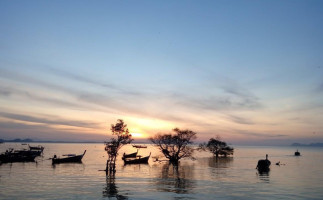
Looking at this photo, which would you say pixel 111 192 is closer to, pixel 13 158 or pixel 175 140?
pixel 175 140

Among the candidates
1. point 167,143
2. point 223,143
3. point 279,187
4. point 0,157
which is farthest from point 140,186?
point 223,143

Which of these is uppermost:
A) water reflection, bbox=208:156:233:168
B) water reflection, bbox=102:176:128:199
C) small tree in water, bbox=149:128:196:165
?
small tree in water, bbox=149:128:196:165

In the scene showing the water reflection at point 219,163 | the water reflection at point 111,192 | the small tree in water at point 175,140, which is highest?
the small tree in water at point 175,140

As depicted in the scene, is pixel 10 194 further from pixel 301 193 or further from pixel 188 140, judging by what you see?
pixel 188 140

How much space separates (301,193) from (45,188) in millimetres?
Result: 35635

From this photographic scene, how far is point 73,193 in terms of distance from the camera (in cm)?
3625

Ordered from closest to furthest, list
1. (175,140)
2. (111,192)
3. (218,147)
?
(111,192) < (175,140) < (218,147)

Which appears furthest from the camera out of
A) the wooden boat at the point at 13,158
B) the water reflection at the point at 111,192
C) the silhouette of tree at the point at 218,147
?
the silhouette of tree at the point at 218,147

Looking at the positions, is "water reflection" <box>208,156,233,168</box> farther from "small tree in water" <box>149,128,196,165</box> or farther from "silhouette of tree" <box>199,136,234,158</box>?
"silhouette of tree" <box>199,136,234,158</box>

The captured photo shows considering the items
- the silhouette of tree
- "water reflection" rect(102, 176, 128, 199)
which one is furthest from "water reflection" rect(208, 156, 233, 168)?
"water reflection" rect(102, 176, 128, 199)

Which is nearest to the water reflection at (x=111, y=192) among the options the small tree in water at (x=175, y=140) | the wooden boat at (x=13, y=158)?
the small tree in water at (x=175, y=140)

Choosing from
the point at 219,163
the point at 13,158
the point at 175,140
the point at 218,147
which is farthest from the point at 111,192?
the point at 218,147

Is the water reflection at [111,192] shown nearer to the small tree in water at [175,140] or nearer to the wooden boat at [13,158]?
the small tree in water at [175,140]

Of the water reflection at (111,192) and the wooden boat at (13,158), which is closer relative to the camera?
the water reflection at (111,192)
